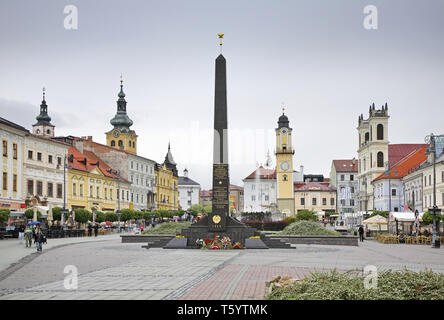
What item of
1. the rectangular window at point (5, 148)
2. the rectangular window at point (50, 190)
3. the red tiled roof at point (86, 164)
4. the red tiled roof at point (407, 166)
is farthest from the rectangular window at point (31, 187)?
the red tiled roof at point (407, 166)

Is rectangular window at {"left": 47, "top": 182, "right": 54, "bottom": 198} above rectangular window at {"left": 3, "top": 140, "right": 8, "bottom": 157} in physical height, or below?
below

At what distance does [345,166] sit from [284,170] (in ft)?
121

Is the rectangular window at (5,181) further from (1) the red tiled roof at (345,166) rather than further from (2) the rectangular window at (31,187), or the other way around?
(1) the red tiled roof at (345,166)

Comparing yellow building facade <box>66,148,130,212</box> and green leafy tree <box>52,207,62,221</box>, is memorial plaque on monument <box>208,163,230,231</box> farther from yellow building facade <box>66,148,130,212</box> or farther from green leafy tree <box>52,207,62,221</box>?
yellow building facade <box>66,148,130,212</box>

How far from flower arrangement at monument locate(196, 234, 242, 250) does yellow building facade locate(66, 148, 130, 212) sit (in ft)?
121

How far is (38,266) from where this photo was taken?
18.9m

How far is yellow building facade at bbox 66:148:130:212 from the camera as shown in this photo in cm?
6962

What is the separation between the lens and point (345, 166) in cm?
14488

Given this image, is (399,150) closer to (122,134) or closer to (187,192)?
(122,134)

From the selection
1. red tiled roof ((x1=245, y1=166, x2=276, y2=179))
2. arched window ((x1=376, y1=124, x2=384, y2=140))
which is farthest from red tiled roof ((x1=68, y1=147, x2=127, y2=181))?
red tiled roof ((x1=245, y1=166, x2=276, y2=179))
